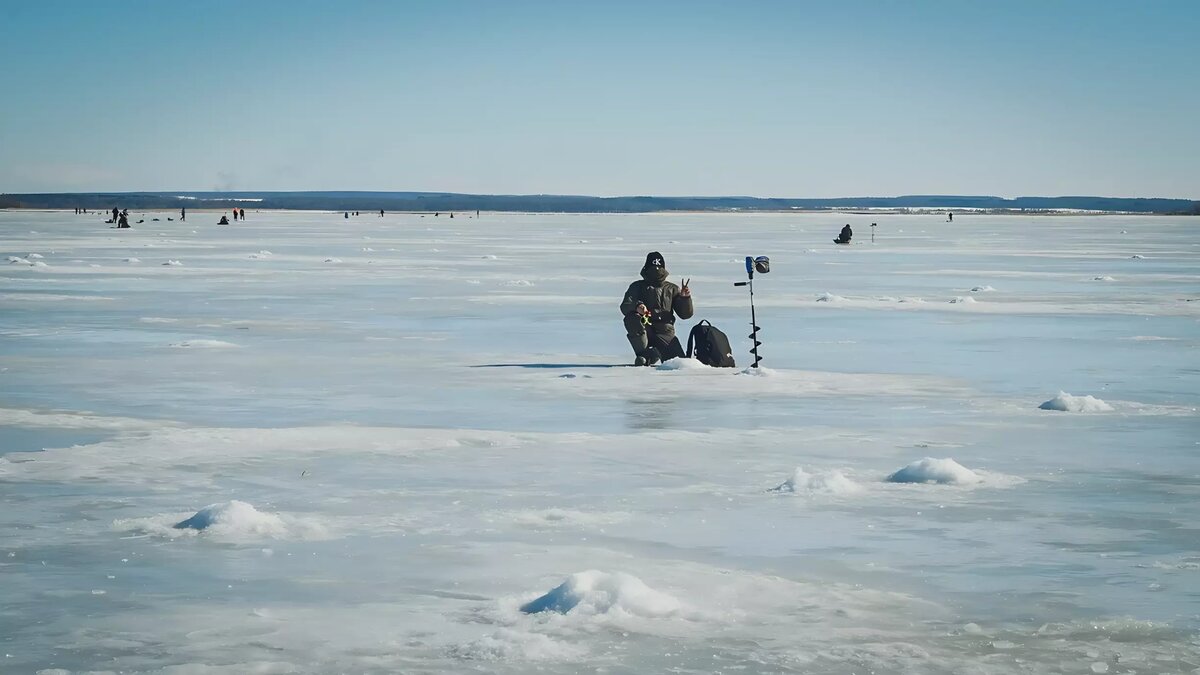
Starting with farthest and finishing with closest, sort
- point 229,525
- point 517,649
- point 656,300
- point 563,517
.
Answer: point 656,300
point 563,517
point 229,525
point 517,649

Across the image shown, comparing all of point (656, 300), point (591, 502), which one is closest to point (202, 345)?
point (656, 300)

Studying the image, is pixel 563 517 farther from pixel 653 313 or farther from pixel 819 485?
pixel 653 313

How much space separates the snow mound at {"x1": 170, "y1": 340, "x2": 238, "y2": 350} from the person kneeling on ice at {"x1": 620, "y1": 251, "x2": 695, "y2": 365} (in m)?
4.70

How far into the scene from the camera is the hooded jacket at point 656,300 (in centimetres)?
1588

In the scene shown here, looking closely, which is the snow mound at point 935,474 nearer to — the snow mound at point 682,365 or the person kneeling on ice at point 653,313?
the snow mound at point 682,365

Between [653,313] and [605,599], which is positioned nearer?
[605,599]

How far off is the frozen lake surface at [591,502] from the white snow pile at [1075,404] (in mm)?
26

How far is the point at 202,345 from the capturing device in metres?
18.1

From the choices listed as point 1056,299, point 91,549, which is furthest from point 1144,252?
point 91,549

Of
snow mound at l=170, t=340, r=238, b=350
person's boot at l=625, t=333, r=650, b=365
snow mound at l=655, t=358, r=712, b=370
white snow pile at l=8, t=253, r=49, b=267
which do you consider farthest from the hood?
white snow pile at l=8, t=253, r=49, b=267

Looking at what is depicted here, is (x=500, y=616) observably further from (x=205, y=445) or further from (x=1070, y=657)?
(x=205, y=445)

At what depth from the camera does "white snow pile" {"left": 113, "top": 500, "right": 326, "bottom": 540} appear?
7.85m

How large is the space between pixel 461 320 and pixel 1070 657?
1695cm

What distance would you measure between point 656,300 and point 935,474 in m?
6.86
